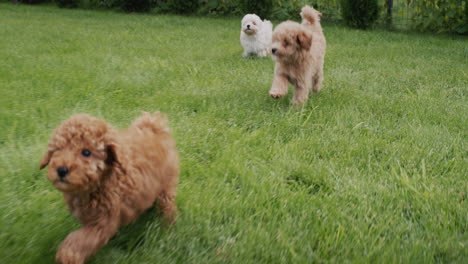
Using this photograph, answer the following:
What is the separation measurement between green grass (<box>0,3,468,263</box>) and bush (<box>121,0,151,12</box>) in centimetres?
817

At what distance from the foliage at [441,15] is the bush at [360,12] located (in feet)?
3.69

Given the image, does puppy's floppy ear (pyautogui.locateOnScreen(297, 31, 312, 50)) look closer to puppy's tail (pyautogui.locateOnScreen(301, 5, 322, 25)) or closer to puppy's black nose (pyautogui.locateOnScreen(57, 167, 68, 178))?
puppy's tail (pyautogui.locateOnScreen(301, 5, 322, 25))

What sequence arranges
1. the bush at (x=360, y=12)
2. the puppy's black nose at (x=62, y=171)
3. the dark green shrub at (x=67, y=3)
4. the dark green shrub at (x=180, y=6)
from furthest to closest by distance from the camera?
the dark green shrub at (x=67, y=3), the dark green shrub at (x=180, y=6), the bush at (x=360, y=12), the puppy's black nose at (x=62, y=171)

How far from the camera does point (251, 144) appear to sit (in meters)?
3.51

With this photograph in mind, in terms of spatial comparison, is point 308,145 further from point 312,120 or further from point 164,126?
point 164,126

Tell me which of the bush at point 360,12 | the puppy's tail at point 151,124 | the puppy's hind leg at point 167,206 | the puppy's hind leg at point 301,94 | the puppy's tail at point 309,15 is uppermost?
the bush at point 360,12

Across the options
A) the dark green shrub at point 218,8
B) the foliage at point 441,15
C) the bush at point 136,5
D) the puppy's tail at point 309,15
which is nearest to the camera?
the puppy's tail at point 309,15

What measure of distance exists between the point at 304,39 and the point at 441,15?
805cm

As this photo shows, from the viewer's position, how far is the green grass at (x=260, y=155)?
2176 mm

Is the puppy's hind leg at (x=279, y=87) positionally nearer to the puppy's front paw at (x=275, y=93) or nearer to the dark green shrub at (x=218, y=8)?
the puppy's front paw at (x=275, y=93)

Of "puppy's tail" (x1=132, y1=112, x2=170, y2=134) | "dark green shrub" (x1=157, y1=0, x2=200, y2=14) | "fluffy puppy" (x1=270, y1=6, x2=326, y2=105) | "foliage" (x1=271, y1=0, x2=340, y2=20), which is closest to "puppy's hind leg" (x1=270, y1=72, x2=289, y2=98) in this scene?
"fluffy puppy" (x1=270, y1=6, x2=326, y2=105)

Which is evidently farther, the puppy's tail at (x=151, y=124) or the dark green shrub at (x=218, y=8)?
the dark green shrub at (x=218, y=8)

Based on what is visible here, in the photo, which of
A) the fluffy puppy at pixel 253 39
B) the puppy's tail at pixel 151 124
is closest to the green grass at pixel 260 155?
the puppy's tail at pixel 151 124

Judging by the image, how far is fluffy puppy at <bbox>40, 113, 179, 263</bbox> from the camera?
5.68ft
